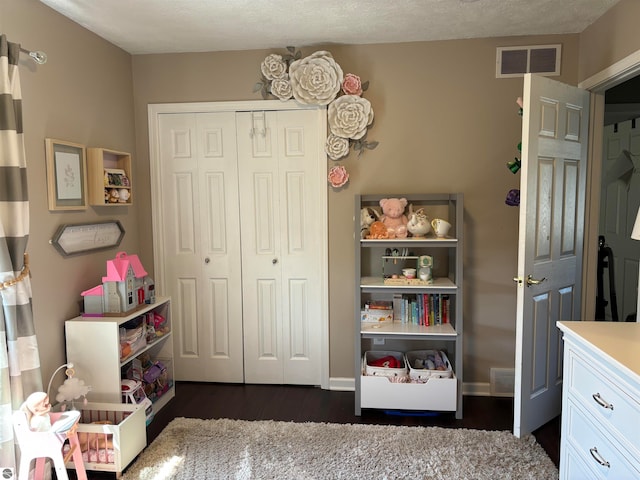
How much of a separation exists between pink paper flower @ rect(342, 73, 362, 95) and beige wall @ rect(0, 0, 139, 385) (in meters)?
1.49

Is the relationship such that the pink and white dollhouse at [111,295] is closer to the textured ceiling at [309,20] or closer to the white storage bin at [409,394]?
the textured ceiling at [309,20]

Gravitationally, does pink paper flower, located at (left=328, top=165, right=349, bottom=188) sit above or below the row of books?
above

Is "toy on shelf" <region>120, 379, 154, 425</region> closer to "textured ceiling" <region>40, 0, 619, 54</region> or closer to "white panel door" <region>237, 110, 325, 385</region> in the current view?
"white panel door" <region>237, 110, 325, 385</region>

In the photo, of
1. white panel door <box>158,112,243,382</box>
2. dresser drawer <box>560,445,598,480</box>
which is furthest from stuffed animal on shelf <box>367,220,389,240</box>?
dresser drawer <box>560,445,598,480</box>

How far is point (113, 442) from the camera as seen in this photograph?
80.7 inches

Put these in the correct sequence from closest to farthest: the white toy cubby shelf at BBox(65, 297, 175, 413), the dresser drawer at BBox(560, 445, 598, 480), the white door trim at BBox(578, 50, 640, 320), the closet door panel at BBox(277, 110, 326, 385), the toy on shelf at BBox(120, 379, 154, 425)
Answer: the dresser drawer at BBox(560, 445, 598, 480)
the white toy cubby shelf at BBox(65, 297, 175, 413)
the toy on shelf at BBox(120, 379, 154, 425)
the white door trim at BBox(578, 50, 640, 320)
the closet door panel at BBox(277, 110, 326, 385)

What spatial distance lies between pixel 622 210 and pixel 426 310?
2.27 meters

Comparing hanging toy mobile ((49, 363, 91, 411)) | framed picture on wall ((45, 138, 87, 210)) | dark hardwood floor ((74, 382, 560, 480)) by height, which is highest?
framed picture on wall ((45, 138, 87, 210))

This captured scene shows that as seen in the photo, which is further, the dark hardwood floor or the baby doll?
the dark hardwood floor

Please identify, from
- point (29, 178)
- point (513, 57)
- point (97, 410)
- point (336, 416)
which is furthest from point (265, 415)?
point (513, 57)

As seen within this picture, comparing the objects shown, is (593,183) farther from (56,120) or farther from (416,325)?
(56,120)

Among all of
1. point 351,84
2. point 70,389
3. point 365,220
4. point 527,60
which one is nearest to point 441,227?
point 365,220

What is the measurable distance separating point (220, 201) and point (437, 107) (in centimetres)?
159

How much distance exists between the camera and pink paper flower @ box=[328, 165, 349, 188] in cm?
282
